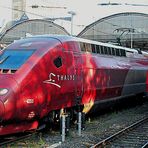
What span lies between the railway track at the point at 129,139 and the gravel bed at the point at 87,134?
0.37 metres

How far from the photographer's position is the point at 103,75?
51.9 ft

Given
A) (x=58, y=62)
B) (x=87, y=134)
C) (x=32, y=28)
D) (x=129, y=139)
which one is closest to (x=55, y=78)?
(x=58, y=62)

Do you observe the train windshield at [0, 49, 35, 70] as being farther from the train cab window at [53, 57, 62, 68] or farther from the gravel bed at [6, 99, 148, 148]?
the gravel bed at [6, 99, 148, 148]

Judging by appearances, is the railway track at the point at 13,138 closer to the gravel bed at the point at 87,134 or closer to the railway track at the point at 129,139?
the gravel bed at the point at 87,134

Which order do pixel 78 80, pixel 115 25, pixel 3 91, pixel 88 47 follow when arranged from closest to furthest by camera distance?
pixel 3 91 < pixel 78 80 < pixel 88 47 < pixel 115 25

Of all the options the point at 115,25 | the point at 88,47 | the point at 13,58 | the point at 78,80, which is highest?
the point at 115,25

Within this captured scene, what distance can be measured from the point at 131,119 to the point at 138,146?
5777mm

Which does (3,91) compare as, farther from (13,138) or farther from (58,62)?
(58,62)

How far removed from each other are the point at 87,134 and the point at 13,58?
335cm

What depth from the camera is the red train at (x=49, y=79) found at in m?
10.4

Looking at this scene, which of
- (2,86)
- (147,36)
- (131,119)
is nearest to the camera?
(2,86)

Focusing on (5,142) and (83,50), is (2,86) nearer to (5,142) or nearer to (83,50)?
(5,142)

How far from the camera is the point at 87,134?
1261 centimetres

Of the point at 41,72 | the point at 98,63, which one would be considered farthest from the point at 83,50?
the point at 41,72
